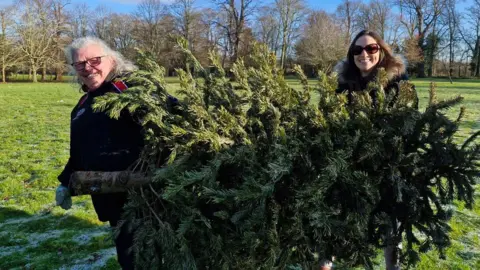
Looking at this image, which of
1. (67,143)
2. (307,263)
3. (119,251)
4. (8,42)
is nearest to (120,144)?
(119,251)

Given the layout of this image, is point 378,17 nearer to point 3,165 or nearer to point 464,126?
point 464,126

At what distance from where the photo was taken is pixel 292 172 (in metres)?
2.00

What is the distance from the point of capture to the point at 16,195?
225 inches

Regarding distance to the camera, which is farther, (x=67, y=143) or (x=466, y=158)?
(x=67, y=143)

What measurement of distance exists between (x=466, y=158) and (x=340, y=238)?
803 mm

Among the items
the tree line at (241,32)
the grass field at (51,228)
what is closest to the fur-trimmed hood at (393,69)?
the grass field at (51,228)

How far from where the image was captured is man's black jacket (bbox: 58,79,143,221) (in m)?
2.62

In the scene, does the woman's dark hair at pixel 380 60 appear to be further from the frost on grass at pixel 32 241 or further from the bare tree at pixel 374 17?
the bare tree at pixel 374 17

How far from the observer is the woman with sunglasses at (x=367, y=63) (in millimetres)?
2889

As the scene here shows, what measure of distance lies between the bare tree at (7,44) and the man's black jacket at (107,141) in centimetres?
4172

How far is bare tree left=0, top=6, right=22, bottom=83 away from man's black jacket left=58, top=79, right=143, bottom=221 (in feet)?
137

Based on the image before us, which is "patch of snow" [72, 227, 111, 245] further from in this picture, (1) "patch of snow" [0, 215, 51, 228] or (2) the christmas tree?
(2) the christmas tree

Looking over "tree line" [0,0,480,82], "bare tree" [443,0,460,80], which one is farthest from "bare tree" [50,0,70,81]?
"bare tree" [443,0,460,80]

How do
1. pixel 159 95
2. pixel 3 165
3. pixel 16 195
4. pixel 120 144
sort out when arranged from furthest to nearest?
pixel 3 165 → pixel 16 195 → pixel 120 144 → pixel 159 95
